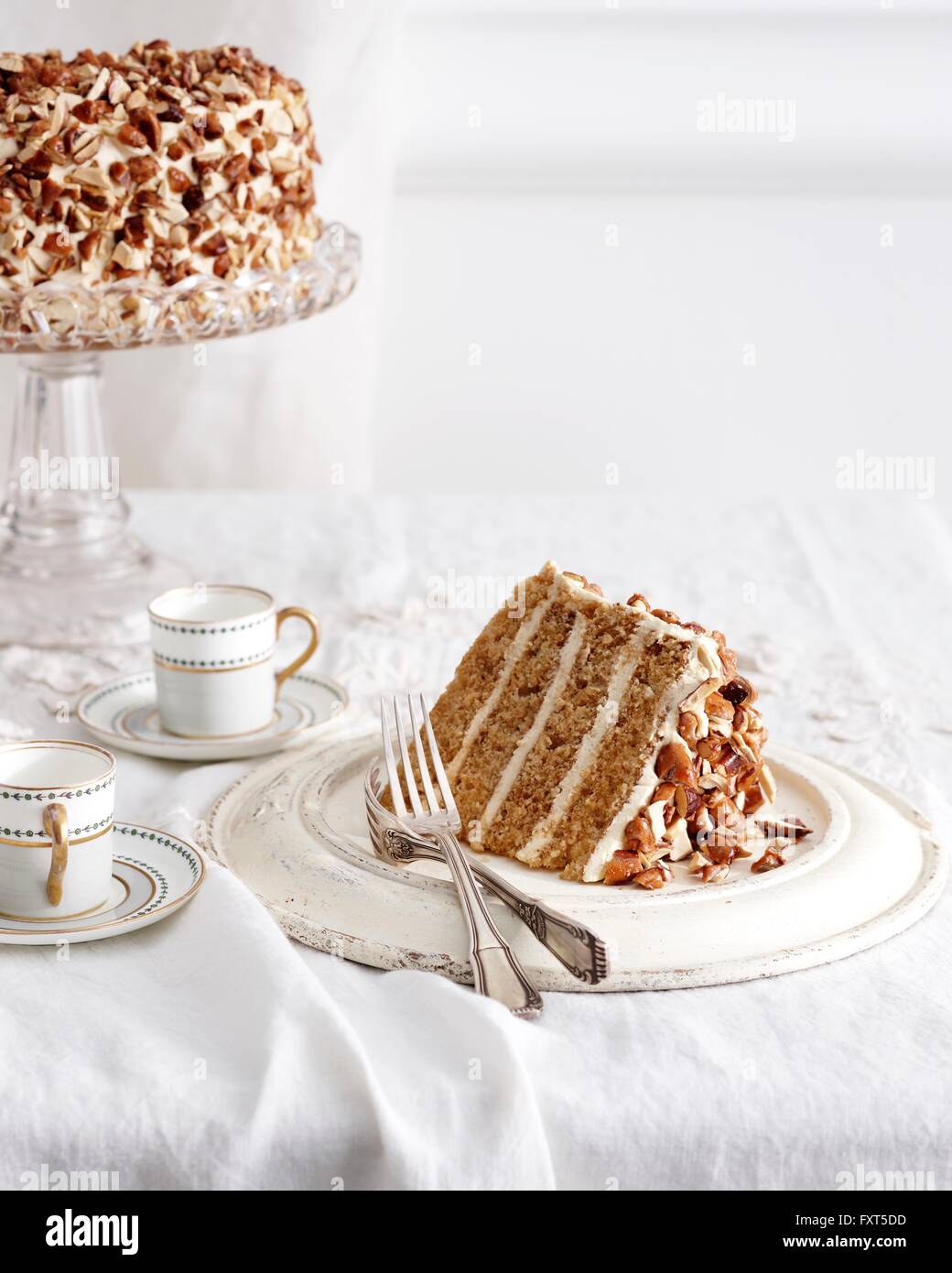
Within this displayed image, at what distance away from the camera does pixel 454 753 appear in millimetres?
1017

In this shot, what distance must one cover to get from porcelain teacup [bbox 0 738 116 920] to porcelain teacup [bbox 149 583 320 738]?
0.93 ft

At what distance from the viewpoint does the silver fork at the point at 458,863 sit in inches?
31.6

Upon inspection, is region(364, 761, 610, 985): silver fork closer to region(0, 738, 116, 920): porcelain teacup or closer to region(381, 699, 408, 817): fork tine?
region(381, 699, 408, 817): fork tine

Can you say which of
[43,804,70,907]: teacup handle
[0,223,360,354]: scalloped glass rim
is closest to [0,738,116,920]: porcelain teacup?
[43,804,70,907]: teacup handle

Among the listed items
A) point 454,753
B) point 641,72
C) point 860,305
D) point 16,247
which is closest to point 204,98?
point 16,247

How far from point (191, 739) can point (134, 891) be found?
11.8 inches

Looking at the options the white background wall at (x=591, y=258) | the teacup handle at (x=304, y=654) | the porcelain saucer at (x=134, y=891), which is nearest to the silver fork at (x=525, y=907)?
the porcelain saucer at (x=134, y=891)

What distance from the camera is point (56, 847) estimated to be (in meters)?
0.84

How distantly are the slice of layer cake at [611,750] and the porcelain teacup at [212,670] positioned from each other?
9.7 inches

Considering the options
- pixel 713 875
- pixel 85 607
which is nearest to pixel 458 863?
pixel 713 875

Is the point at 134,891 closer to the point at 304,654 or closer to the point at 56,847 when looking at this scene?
the point at 56,847

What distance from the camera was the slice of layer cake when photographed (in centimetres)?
91

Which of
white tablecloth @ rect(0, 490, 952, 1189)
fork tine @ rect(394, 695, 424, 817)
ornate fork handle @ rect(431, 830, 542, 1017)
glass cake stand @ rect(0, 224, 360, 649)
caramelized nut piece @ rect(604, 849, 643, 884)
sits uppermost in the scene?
glass cake stand @ rect(0, 224, 360, 649)

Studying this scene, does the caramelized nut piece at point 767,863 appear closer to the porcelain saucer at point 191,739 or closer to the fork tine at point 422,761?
the fork tine at point 422,761
